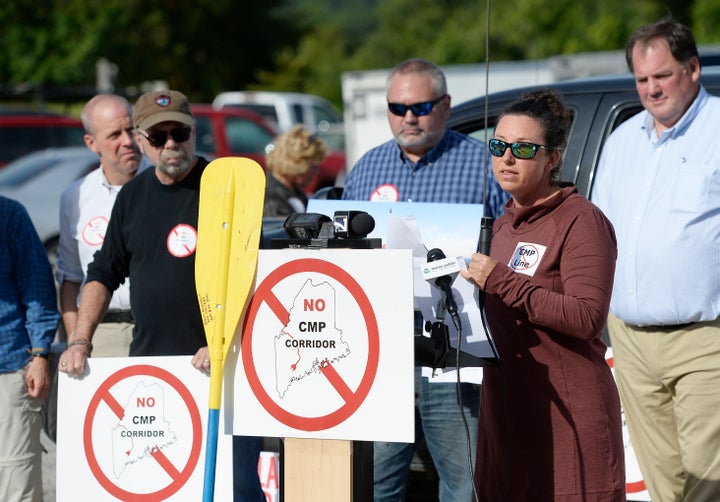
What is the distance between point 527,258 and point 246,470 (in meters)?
1.57

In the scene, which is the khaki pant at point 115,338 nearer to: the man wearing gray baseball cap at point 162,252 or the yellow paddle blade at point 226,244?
the man wearing gray baseball cap at point 162,252

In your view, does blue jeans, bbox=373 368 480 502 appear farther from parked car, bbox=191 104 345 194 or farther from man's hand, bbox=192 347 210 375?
parked car, bbox=191 104 345 194

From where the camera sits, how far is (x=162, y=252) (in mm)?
4199

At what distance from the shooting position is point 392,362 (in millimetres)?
3068

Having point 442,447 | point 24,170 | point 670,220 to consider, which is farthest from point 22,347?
point 24,170

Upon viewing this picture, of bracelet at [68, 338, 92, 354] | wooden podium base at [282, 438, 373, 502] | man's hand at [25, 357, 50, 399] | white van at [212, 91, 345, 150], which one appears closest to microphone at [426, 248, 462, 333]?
wooden podium base at [282, 438, 373, 502]

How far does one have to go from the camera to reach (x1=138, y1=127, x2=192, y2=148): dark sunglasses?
13.9 feet

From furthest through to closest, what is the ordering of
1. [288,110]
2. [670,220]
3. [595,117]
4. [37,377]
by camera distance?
[288,110] < [595,117] < [37,377] < [670,220]

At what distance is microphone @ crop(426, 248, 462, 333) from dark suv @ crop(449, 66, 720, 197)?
163cm

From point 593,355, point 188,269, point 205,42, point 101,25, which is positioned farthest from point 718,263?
point 205,42

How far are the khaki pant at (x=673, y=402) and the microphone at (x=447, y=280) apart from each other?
1280 millimetres

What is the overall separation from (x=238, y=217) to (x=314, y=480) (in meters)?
0.83

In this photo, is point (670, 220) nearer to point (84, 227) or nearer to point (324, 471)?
point (324, 471)

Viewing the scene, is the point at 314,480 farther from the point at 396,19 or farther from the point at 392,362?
the point at 396,19
